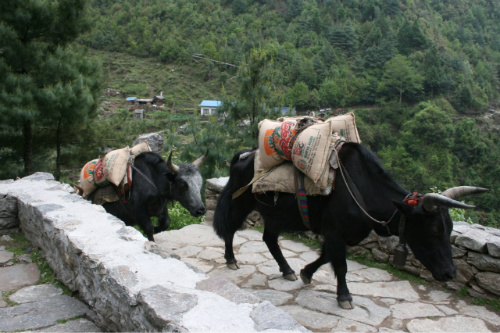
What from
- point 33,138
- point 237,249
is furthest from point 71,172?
point 237,249

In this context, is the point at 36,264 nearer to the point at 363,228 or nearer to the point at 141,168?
the point at 141,168

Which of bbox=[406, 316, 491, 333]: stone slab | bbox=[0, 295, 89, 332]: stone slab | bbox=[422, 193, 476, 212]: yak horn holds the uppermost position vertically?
bbox=[422, 193, 476, 212]: yak horn

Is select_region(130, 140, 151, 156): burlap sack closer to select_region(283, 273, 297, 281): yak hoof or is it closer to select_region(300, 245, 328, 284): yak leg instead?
select_region(283, 273, 297, 281): yak hoof

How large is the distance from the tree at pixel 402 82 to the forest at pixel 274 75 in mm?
204

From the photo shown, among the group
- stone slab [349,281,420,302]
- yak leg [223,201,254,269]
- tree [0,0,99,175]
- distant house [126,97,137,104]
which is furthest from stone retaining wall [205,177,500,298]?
distant house [126,97,137,104]

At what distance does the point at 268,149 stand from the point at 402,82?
5174 cm

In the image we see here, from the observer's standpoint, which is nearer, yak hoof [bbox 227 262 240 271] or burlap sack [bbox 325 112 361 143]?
burlap sack [bbox 325 112 361 143]

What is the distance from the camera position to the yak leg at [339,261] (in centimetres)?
322

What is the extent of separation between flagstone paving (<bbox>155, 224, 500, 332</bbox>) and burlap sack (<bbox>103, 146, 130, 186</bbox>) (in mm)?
1188

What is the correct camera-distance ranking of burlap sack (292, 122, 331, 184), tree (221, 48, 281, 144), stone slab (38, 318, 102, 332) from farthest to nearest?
1. tree (221, 48, 281, 144)
2. burlap sack (292, 122, 331, 184)
3. stone slab (38, 318, 102, 332)

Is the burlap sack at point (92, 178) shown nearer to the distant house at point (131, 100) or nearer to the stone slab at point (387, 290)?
the stone slab at point (387, 290)

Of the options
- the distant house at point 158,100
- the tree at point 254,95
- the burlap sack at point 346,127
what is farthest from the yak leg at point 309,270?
the distant house at point 158,100

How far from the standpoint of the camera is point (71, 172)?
38.7 ft

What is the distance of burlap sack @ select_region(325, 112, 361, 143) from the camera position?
141 inches
